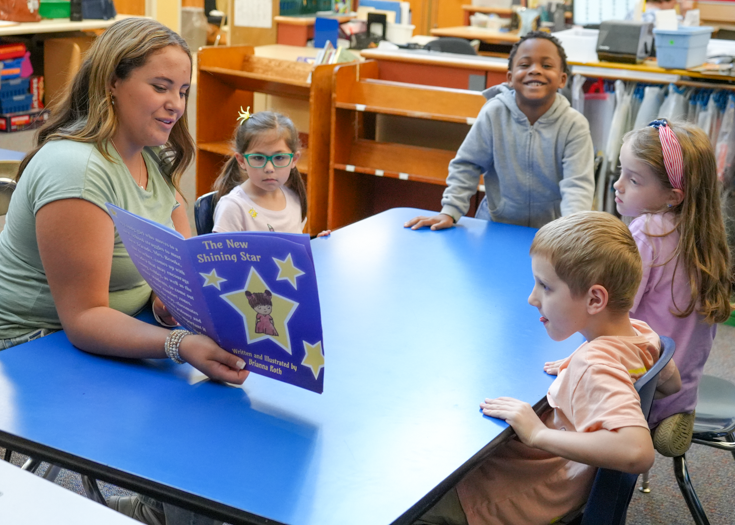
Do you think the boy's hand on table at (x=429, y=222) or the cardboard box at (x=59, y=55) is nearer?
the boy's hand on table at (x=429, y=222)

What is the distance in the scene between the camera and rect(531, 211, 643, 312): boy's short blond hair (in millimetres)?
1126

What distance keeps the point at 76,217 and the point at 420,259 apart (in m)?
0.85

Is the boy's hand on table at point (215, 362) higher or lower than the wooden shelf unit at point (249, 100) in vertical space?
lower

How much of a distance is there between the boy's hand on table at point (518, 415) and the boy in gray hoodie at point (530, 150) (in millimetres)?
1076

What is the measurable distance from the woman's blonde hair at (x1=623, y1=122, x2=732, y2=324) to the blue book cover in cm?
85

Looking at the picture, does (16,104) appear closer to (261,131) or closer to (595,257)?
(261,131)

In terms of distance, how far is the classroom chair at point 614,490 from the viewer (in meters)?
1.08

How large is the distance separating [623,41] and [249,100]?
220cm

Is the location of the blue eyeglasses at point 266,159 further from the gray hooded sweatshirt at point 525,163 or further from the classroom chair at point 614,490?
the classroom chair at point 614,490

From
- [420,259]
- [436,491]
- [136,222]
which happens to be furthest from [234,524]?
[420,259]

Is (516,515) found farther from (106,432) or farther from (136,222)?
(136,222)

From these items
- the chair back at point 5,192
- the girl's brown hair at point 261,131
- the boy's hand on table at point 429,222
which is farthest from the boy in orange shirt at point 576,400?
the chair back at point 5,192

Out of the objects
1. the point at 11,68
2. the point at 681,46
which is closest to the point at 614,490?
the point at 681,46

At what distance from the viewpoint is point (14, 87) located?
18.2 feet
